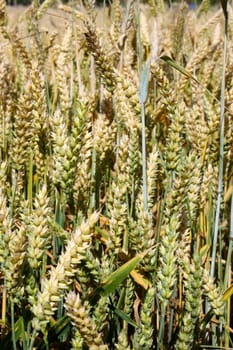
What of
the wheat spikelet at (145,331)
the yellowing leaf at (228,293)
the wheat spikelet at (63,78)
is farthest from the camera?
the wheat spikelet at (63,78)

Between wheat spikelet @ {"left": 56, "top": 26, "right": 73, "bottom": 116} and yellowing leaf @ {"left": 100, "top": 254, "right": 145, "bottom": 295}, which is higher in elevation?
wheat spikelet @ {"left": 56, "top": 26, "right": 73, "bottom": 116}

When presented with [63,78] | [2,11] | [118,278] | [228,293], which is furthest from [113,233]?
[2,11]

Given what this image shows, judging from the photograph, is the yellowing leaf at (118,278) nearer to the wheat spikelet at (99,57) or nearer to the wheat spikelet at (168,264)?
the wheat spikelet at (168,264)

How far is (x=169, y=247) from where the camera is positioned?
0.66 meters

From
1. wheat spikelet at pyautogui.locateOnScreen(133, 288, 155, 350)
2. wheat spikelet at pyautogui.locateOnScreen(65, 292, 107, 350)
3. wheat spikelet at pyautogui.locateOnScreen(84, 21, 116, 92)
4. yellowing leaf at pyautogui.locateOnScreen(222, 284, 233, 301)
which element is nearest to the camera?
wheat spikelet at pyautogui.locateOnScreen(65, 292, 107, 350)

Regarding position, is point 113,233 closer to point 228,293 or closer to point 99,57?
point 228,293

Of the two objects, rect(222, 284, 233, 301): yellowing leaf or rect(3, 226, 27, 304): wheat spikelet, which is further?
rect(222, 284, 233, 301): yellowing leaf

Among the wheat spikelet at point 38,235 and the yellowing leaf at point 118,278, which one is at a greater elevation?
the wheat spikelet at point 38,235

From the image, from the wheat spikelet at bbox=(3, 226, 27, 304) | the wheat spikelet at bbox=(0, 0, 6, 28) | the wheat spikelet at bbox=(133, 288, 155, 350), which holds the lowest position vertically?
the wheat spikelet at bbox=(133, 288, 155, 350)

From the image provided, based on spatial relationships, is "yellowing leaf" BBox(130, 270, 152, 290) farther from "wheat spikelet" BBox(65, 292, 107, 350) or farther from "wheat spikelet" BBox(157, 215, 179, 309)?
"wheat spikelet" BBox(65, 292, 107, 350)

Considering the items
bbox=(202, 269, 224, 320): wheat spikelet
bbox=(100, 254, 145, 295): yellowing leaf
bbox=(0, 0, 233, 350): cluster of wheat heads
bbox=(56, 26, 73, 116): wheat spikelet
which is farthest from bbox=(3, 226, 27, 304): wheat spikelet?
bbox=(56, 26, 73, 116): wheat spikelet

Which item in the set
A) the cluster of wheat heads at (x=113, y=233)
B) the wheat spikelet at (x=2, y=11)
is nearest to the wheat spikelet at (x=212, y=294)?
the cluster of wheat heads at (x=113, y=233)

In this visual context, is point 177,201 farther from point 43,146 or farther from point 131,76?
point 131,76

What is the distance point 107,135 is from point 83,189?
0.15 m
